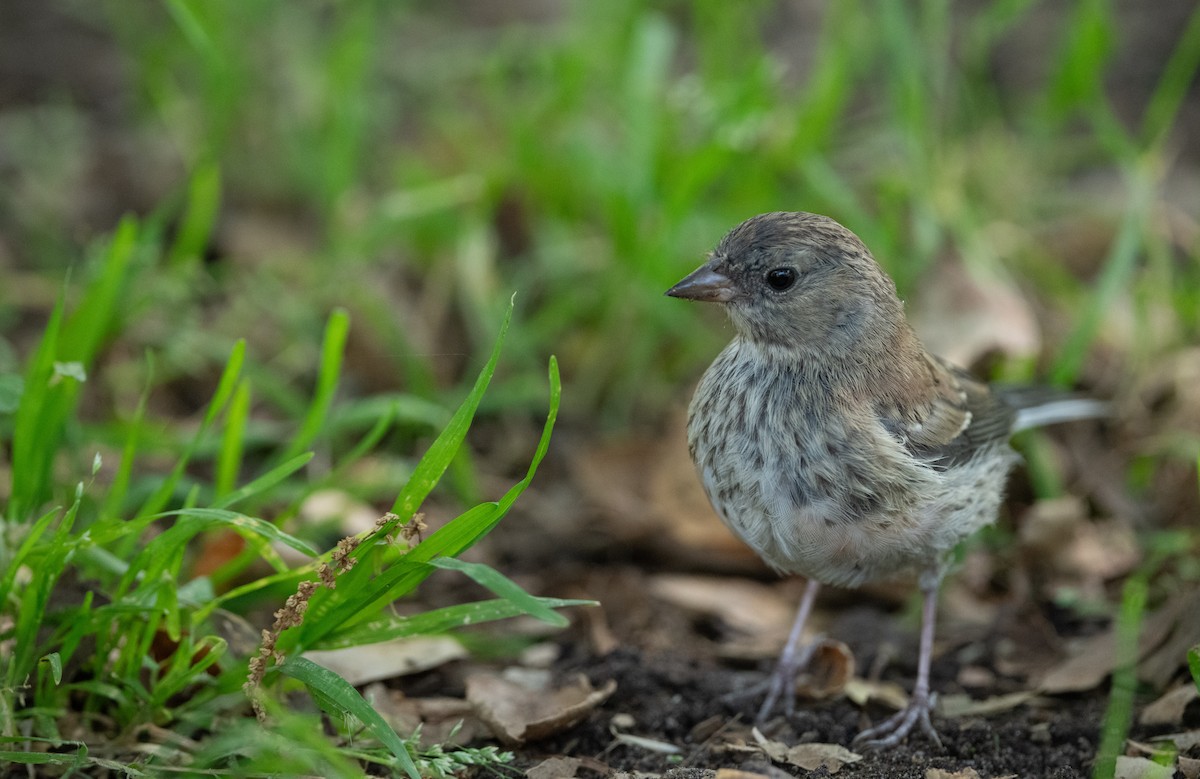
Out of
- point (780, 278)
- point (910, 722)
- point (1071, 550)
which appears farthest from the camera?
point (1071, 550)

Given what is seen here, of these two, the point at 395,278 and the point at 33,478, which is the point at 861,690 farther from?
the point at 395,278

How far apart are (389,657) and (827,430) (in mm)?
1302

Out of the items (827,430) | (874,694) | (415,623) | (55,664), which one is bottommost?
(874,694)

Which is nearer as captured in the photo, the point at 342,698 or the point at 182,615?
the point at 342,698

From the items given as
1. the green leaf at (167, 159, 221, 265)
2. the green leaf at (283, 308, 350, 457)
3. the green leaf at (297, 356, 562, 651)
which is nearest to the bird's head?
the green leaf at (297, 356, 562, 651)

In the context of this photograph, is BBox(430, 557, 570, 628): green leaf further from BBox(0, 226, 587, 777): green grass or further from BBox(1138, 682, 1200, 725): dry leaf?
BBox(1138, 682, 1200, 725): dry leaf

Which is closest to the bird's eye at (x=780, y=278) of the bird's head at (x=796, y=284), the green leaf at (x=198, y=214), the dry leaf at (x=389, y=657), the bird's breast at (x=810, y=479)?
Result: the bird's head at (x=796, y=284)

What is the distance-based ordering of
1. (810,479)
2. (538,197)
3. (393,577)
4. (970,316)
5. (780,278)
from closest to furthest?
1. (393,577)
2. (810,479)
3. (780,278)
4. (970,316)
5. (538,197)

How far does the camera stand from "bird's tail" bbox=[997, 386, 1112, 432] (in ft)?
12.9

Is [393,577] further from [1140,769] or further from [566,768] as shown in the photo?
[1140,769]

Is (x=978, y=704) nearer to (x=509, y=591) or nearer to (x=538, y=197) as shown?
(x=509, y=591)

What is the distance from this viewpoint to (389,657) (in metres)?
3.32

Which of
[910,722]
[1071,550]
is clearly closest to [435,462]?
[910,722]

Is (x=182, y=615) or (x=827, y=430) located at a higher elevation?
(x=827, y=430)
